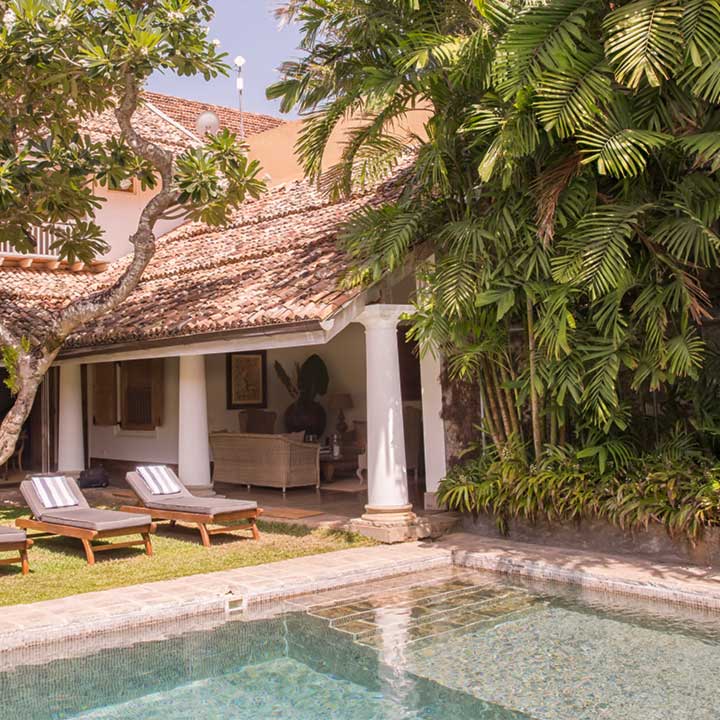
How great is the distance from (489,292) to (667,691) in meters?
4.76

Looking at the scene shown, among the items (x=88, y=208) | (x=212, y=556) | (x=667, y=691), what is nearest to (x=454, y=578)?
(x=212, y=556)

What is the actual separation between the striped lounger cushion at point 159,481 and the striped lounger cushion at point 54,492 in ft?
3.61

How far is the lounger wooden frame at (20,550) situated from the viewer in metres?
8.91

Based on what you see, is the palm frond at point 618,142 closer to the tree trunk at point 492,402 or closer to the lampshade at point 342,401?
the tree trunk at point 492,402

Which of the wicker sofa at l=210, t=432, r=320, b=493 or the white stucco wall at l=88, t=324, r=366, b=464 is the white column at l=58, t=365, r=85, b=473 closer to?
the white stucco wall at l=88, t=324, r=366, b=464

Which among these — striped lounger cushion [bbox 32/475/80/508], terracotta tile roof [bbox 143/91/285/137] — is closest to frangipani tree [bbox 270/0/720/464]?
striped lounger cushion [bbox 32/475/80/508]

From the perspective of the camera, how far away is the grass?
8.66m

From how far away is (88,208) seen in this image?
1344 centimetres

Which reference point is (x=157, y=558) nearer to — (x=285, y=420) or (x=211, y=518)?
(x=211, y=518)

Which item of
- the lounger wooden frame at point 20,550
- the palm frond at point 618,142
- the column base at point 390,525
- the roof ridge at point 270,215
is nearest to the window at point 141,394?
the roof ridge at point 270,215

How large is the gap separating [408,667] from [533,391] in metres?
4.20

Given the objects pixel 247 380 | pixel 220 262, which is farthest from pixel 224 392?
pixel 220 262

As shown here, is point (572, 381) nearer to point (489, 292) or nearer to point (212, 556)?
point (489, 292)

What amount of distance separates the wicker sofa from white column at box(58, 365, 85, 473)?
289 cm
